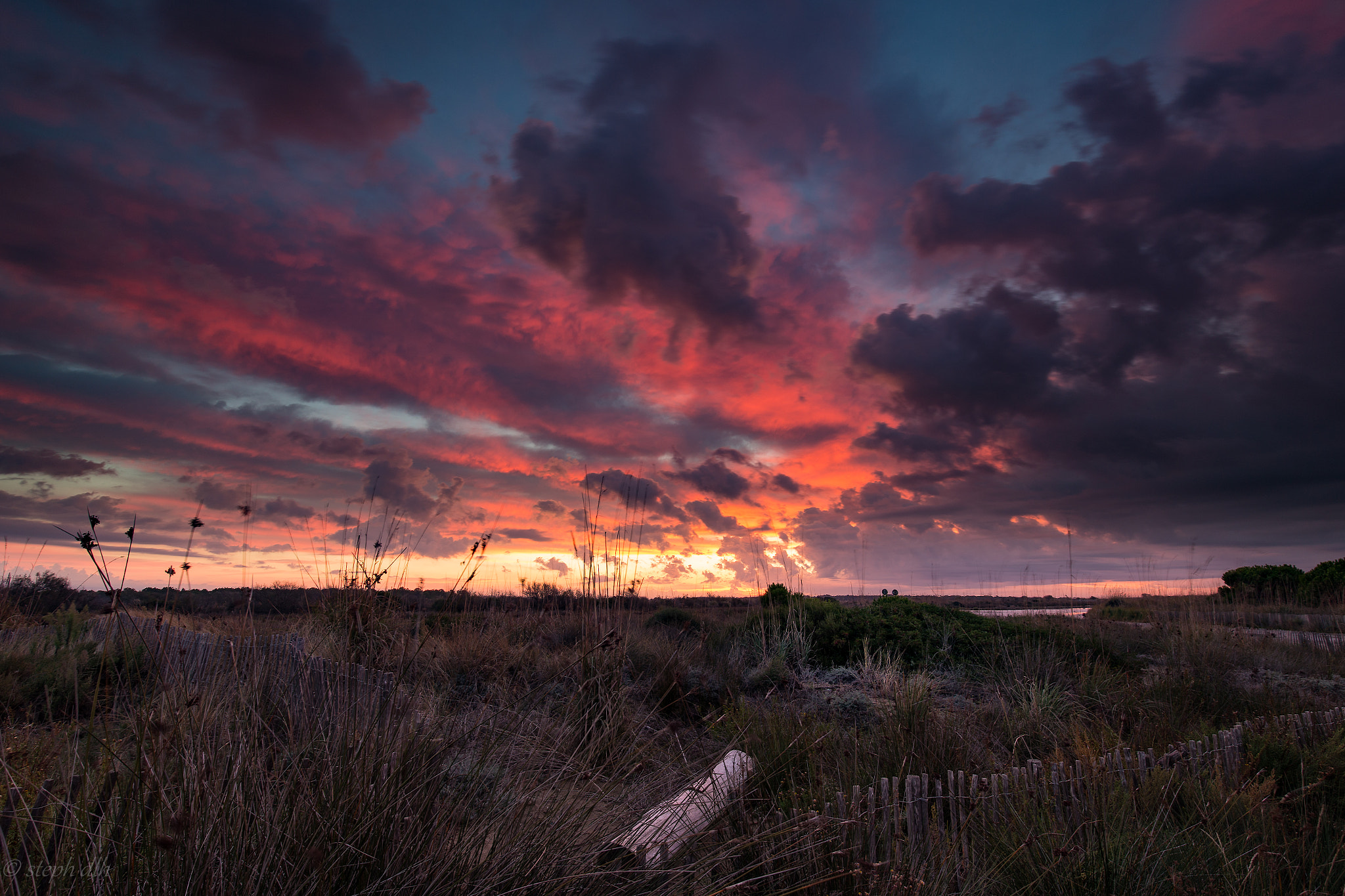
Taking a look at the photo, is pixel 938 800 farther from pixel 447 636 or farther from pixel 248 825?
pixel 447 636

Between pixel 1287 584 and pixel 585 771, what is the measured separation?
34.6 m

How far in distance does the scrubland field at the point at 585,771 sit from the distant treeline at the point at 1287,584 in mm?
19971

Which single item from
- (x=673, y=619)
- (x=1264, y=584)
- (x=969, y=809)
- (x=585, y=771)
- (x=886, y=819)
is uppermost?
(x=1264, y=584)

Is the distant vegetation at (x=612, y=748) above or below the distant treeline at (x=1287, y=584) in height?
below

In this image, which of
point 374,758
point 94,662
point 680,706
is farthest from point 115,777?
point 94,662

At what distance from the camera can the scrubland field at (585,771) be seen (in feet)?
A: 7.62

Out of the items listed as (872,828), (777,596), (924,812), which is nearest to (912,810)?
(924,812)

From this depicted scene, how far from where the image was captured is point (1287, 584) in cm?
2698

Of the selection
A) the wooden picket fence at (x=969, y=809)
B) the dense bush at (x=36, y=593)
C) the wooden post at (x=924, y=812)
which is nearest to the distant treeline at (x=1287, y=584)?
the wooden picket fence at (x=969, y=809)

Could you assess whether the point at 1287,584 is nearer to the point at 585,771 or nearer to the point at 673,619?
the point at 673,619

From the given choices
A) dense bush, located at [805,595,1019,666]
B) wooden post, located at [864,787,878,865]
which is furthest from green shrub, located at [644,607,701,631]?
wooden post, located at [864,787,878,865]

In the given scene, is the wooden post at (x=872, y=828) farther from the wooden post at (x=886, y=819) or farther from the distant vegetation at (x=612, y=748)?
the distant vegetation at (x=612, y=748)

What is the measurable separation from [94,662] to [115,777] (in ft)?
25.7

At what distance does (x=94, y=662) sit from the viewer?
8008 millimetres
